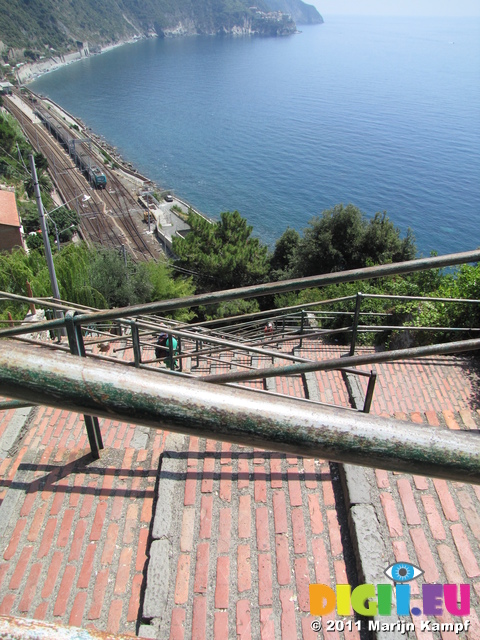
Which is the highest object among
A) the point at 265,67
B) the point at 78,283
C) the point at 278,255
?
the point at 265,67

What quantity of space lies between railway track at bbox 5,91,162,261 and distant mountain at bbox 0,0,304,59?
6017cm

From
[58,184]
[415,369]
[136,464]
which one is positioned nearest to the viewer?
[136,464]

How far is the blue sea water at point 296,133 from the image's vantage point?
145ft

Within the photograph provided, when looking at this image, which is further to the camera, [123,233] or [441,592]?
[123,233]

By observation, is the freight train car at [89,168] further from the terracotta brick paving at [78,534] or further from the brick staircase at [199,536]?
the brick staircase at [199,536]

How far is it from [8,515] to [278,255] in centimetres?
2629

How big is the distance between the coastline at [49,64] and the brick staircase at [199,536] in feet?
346

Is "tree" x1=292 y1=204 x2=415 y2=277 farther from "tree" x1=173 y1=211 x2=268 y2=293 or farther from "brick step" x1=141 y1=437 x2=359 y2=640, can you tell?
"brick step" x1=141 y1=437 x2=359 y2=640

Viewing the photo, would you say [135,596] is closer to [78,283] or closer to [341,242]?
[78,283]

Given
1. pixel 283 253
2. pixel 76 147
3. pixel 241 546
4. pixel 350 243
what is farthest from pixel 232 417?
pixel 76 147

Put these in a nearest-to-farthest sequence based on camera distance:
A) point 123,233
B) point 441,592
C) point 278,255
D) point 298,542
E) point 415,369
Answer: point 441,592 < point 298,542 < point 415,369 < point 278,255 < point 123,233

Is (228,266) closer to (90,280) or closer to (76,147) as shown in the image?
(90,280)

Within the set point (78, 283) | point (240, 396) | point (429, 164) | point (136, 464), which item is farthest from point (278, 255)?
point (429, 164)

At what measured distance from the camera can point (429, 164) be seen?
2008 inches
